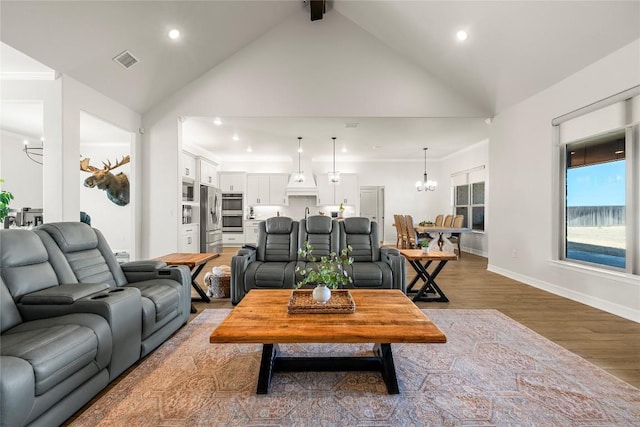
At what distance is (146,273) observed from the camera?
9.29 ft

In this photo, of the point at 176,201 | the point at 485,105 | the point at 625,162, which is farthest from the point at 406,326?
the point at 485,105

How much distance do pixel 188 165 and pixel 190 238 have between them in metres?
1.57

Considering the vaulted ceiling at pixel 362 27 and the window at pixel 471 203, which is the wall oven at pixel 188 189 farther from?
the window at pixel 471 203

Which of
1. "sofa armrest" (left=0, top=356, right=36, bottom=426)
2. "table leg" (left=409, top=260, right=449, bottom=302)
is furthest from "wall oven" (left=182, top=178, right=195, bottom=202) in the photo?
"sofa armrest" (left=0, top=356, right=36, bottom=426)

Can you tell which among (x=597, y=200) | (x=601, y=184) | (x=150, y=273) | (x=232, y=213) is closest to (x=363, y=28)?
(x=601, y=184)

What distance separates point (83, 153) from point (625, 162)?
32.2 ft

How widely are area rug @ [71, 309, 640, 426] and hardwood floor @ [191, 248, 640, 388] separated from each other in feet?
0.79

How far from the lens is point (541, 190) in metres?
4.33

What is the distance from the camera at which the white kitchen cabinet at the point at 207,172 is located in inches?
276

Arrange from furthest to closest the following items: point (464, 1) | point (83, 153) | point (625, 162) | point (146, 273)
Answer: point (83, 153), point (464, 1), point (625, 162), point (146, 273)

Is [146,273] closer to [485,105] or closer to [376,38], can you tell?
[376,38]

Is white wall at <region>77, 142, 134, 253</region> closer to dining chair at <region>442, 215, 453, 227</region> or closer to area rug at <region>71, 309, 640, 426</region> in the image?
area rug at <region>71, 309, 640, 426</region>

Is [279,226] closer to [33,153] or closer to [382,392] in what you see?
[382,392]

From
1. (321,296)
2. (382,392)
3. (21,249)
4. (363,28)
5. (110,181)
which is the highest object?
(363,28)
